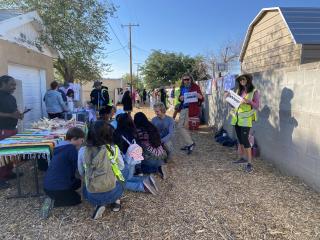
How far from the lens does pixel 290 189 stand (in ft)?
14.4

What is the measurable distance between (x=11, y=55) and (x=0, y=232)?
5156mm

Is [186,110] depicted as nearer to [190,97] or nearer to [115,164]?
[190,97]

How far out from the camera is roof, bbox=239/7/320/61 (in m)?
7.35

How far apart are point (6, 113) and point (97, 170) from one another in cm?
230

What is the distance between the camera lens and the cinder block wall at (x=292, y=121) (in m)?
4.23

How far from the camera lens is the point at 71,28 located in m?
11.7

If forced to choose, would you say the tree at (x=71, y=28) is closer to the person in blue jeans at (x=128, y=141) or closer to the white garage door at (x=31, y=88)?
the white garage door at (x=31, y=88)

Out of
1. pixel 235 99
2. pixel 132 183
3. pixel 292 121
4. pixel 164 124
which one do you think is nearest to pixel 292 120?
pixel 292 121

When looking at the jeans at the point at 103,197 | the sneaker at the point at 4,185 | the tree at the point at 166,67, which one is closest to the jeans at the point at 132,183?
the jeans at the point at 103,197

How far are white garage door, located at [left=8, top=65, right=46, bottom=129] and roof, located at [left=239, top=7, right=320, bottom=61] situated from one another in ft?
23.3

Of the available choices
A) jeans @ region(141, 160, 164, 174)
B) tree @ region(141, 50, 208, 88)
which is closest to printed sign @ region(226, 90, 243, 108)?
jeans @ region(141, 160, 164, 174)

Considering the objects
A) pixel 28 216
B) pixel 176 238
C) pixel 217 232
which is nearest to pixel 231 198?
pixel 217 232

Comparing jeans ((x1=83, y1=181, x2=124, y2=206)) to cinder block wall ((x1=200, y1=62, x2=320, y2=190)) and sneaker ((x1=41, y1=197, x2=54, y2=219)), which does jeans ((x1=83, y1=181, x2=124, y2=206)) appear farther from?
cinder block wall ((x1=200, y1=62, x2=320, y2=190))

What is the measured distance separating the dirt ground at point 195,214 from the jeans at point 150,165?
232 mm
